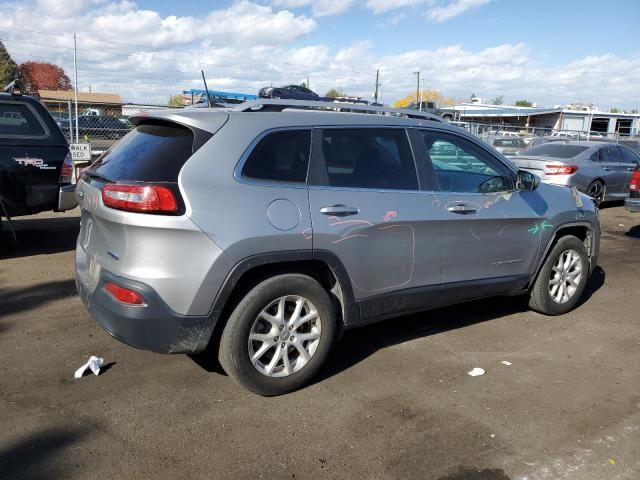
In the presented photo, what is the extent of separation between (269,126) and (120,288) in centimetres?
134

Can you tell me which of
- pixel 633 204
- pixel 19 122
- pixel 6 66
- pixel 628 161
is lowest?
pixel 633 204

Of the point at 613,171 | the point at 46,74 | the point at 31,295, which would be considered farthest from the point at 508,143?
the point at 46,74

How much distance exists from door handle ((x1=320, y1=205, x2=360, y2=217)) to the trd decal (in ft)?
15.4

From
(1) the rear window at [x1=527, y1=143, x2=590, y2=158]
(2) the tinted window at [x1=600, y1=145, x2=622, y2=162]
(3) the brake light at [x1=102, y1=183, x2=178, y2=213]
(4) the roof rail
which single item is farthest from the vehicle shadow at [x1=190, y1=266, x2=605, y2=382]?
(2) the tinted window at [x1=600, y1=145, x2=622, y2=162]

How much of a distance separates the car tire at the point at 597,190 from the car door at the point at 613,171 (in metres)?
0.11

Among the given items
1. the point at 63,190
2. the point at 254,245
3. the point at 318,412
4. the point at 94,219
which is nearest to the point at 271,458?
the point at 318,412

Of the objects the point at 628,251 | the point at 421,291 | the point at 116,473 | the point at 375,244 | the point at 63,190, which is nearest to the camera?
the point at 116,473

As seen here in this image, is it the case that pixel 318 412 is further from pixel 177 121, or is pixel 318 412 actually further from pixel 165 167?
pixel 177 121

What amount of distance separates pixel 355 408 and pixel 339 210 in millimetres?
1261

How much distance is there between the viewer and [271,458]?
9.83 feet

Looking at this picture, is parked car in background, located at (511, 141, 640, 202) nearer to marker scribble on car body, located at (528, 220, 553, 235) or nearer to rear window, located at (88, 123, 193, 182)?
marker scribble on car body, located at (528, 220, 553, 235)

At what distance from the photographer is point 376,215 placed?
150 inches

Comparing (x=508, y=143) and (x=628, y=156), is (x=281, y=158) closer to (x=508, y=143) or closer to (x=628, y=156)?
(x=628, y=156)

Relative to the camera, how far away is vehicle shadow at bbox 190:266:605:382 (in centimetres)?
414
